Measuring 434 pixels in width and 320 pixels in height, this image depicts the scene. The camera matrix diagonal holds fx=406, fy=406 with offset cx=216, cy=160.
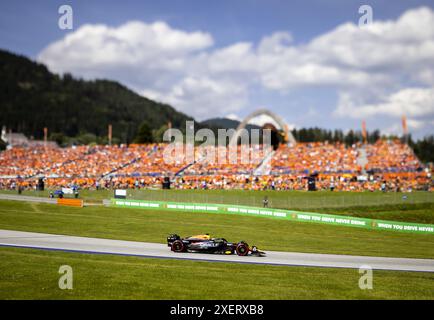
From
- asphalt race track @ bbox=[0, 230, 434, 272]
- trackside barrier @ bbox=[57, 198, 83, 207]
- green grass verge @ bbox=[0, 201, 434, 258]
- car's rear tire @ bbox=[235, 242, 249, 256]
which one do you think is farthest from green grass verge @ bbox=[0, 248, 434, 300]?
trackside barrier @ bbox=[57, 198, 83, 207]

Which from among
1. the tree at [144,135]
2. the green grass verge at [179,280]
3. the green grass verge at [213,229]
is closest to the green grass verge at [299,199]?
the green grass verge at [213,229]

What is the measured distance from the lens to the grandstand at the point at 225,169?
5144 cm

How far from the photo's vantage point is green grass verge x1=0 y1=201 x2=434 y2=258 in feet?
→ 78.0

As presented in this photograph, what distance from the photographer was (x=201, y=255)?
19094 millimetres

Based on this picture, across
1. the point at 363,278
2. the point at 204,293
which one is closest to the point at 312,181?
the point at 363,278

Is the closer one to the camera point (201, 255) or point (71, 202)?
point (201, 255)

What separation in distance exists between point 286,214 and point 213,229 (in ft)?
27.5

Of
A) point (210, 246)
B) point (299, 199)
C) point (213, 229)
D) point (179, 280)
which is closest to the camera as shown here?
point (179, 280)

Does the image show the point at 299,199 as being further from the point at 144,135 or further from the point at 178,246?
the point at 144,135

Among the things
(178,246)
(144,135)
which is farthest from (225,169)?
(144,135)

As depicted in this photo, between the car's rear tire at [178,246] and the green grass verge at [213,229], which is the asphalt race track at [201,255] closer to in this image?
the car's rear tire at [178,246]

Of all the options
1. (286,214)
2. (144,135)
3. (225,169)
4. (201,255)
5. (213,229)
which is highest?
(144,135)

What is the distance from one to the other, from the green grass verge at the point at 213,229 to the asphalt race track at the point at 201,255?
5.68 feet
